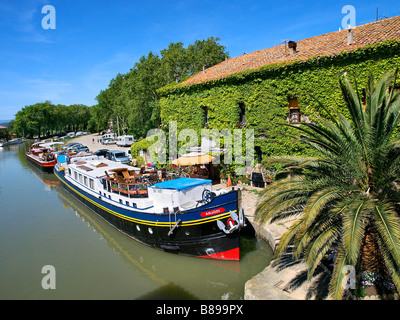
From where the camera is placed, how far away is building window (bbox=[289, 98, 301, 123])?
18.3m

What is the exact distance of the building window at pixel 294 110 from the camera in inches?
720

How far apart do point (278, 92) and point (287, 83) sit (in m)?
0.79

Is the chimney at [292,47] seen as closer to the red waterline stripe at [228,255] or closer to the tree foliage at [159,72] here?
the red waterline stripe at [228,255]

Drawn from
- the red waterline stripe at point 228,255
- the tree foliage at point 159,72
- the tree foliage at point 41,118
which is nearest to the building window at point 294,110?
the red waterline stripe at point 228,255

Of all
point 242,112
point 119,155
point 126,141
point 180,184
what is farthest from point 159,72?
point 180,184

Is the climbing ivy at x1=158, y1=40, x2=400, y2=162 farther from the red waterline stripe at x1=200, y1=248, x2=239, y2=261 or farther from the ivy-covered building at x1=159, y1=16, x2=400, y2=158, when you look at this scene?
the red waterline stripe at x1=200, y1=248, x2=239, y2=261

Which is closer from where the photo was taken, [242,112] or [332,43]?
[332,43]

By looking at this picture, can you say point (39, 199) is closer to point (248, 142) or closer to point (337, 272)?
point (248, 142)

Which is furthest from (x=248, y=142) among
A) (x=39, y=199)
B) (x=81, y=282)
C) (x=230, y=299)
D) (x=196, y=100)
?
(x=39, y=199)

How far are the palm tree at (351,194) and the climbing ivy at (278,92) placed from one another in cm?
560

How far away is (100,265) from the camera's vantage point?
12820mm

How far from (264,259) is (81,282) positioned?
7770 millimetres

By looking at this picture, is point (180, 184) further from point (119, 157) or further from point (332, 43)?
point (119, 157)

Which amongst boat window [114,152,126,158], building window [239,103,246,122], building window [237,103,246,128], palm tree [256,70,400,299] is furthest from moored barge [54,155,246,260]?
boat window [114,152,126,158]
